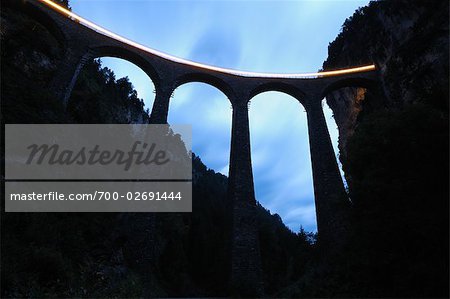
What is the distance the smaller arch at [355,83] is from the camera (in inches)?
1126

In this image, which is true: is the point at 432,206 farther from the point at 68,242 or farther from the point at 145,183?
the point at 145,183

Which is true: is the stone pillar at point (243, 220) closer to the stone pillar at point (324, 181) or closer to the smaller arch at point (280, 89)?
the smaller arch at point (280, 89)

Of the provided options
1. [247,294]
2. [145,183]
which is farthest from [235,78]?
[247,294]

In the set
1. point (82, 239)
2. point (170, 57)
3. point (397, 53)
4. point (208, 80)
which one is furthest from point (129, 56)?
point (397, 53)

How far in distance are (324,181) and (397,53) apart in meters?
11.1

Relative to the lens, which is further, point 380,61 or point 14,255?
point 380,61

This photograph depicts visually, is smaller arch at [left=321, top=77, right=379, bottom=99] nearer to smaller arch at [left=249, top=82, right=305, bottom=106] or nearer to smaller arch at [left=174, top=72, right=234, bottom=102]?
smaller arch at [left=249, top=82, right=305, bottom=106]

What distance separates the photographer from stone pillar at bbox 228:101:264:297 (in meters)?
20.0

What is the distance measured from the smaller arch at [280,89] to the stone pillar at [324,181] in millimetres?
1268

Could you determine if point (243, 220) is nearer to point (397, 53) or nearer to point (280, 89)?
point (280, 89)

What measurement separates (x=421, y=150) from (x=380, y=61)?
18.1 metres

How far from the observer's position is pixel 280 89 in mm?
30766

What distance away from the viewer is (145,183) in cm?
2234

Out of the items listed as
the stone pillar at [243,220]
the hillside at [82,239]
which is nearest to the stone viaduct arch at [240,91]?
the stone pillar at [243,220]
